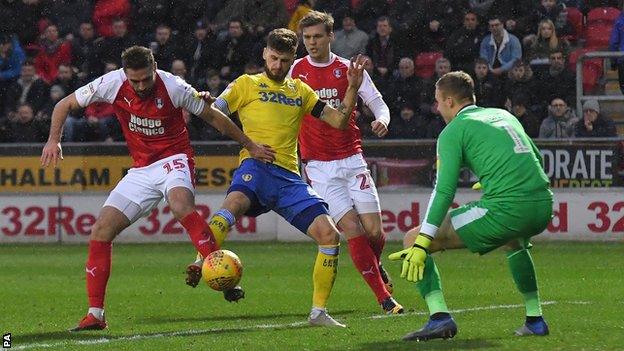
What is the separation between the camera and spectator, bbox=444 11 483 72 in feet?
70.2

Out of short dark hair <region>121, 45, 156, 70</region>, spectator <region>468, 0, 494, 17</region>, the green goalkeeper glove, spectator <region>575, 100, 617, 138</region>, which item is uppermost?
spectator <region>468, 0, 494, 17</region>

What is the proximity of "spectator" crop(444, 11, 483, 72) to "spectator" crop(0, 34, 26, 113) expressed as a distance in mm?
7308

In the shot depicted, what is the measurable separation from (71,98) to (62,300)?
2933mm

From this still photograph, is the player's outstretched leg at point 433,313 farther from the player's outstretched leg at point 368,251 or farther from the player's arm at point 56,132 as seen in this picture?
the player's arm at point 56,132

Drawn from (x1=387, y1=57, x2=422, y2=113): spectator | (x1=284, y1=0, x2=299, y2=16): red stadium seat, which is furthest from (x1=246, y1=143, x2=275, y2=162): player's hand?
(x1=284, y1=0, x2=299, y2=16): red stadium seat

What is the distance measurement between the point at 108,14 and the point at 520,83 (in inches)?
289

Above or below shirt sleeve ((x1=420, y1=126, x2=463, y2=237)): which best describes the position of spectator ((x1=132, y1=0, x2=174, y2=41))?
above

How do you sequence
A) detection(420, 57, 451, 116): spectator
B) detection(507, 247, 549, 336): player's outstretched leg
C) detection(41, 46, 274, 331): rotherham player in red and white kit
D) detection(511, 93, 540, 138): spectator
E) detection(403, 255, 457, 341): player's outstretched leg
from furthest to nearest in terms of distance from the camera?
detection(420, 57, 451, 116): spectator → detection(511, 93, 540, 138): spectator → detection(41, 46, 274, 331): rotherham player in red and white kit → detection(507, 247, 549, 336): player's outstretched leg → detection(403, 255, 457, 341): player's outstretched leg

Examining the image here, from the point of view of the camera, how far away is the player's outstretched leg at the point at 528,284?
343 inches

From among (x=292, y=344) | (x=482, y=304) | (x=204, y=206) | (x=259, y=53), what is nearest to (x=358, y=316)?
(x=482, y=304)

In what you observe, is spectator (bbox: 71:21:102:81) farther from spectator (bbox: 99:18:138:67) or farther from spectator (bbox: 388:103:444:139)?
spectator (bbox: 388:103:444:139)

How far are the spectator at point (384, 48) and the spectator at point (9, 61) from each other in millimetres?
6046

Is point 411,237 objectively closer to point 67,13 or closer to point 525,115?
point 525,115

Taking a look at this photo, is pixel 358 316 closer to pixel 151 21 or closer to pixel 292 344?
pixel 292 344
